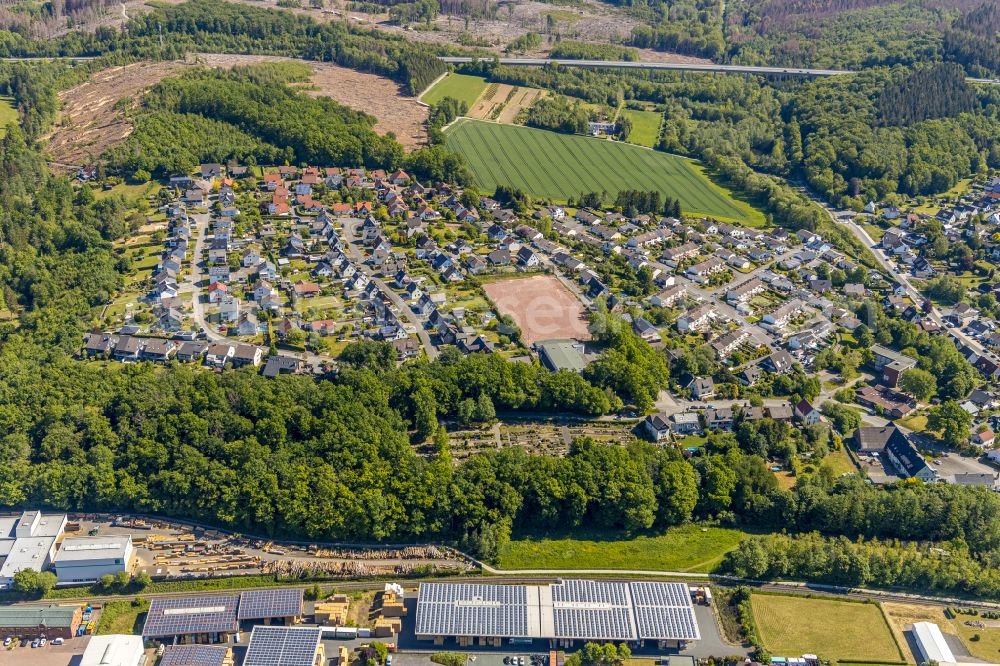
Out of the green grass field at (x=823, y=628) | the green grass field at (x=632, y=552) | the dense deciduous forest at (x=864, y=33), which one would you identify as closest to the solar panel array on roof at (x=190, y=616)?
the green grass field at (x=632, y=552)

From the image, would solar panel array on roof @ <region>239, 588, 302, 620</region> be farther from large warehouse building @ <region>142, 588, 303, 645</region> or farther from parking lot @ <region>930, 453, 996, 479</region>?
parking lot @ <region>930, 453, 996, 479</region>

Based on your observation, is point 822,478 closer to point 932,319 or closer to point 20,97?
point 932,319

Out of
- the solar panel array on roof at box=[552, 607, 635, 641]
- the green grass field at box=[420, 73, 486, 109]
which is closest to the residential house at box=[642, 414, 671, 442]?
the solar panel array on roof at box=[552, 607, 635, 641]

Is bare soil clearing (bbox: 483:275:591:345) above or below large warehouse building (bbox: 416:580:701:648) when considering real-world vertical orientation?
above

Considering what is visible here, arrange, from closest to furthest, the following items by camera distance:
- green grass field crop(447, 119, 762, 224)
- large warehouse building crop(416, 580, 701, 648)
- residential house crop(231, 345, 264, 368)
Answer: large warehouse building crop(416, 580, 701, 648), residential house crop(231, 345, 264, 368), green grass field crop(447, 119, 762, 224)

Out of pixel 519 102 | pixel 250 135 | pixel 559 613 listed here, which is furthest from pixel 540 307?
pixel 519 102

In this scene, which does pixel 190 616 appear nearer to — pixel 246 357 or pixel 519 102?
pixel 246 357

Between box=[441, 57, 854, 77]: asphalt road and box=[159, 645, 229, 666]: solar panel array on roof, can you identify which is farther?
box=[441, 57, 854, 77]: asphalt road
